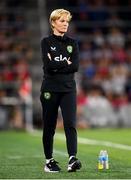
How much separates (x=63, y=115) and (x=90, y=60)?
1653 cm

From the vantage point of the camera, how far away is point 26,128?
23.6 metres

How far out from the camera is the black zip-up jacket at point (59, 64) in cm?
1010

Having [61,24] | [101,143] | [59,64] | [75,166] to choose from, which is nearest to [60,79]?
[59,64]

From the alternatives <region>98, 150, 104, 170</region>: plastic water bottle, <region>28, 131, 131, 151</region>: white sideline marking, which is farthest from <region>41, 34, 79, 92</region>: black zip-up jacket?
<region>28, 131, 131, 151</region>: white sideline marking

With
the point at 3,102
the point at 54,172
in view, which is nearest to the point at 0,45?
the point at 3,102

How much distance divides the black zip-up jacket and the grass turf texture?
1135 millimetres

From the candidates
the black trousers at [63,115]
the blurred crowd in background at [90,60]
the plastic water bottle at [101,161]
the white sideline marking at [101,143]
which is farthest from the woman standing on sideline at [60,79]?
the blurred crowd in background at [90,60]

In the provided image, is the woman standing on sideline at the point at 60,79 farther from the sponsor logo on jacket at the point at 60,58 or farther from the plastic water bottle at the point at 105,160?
the plastic water bottle at the point at 105,160

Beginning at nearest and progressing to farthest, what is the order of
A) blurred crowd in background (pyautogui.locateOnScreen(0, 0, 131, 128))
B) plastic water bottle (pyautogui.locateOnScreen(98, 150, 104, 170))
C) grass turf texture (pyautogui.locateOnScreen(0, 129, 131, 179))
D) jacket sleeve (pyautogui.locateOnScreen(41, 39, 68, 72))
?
grass turf texture (pyautogui.locateOnScreen(0, 129, 131, 179)) → jacket sleeve (pyautogui.locateOnScreen(41, 39, 68, 72)) → plastic water bottle (pyautogui.locateOnScreen(98, 150, 104, 170)) → blurred crowd in background (pyautogui.locateOnScreen(0, 0, 131, 128))

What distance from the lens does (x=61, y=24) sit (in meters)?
10.1

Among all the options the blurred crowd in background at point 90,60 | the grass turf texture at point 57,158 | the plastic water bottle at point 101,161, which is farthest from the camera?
the blurred crowd in background at point 90,60

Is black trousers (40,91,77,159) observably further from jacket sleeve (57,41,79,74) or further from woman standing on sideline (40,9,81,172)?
jacket sleeve (57,41,79,74)

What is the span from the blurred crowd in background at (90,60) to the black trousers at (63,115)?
13398 millimetres

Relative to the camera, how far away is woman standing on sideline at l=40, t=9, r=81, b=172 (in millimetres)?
10039
